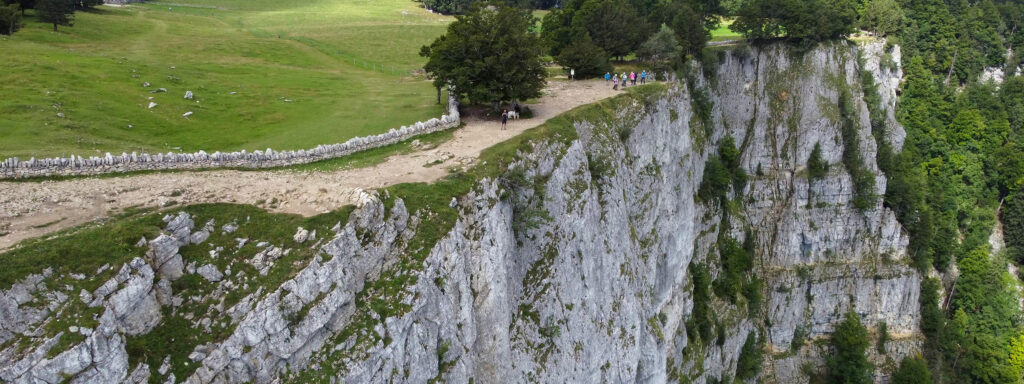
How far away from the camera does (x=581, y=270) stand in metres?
37.8

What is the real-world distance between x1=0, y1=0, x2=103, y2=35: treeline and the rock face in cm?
5002

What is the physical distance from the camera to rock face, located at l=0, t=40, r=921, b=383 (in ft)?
75.4

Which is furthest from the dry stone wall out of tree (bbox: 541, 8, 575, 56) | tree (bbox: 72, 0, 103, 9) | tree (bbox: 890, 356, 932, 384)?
tree (bbox: 890, 356, 932, 384)

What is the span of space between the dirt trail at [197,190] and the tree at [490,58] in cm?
828

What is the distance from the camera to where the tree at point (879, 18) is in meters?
96.2

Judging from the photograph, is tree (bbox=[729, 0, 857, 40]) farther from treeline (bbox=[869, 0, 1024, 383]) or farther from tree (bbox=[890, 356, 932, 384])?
tree (bbox=[890, 356, 932, 384])

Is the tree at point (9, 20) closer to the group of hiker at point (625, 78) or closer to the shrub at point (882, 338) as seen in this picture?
the group of hiker at point (625, 78)

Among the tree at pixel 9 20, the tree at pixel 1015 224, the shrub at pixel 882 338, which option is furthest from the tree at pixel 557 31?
the tree at pixel 1015 224

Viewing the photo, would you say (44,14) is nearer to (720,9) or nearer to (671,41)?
(671,41)

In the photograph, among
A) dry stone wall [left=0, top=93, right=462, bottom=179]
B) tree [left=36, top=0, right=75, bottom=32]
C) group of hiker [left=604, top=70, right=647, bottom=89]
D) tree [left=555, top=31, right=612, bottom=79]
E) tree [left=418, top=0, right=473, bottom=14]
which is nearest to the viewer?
dry stone wall [left=0, top=93, right=462, bottom=179]

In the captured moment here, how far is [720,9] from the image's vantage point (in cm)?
8200

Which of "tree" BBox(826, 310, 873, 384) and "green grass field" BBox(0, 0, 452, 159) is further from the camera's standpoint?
"tree" BBox(826, 310, 873, 384)

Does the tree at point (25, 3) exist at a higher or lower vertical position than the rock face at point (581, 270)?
higher

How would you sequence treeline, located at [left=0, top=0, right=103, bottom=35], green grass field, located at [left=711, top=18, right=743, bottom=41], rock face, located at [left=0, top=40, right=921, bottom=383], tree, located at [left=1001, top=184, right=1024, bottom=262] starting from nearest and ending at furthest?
rock face, located at [left=0, top=40, right=921, bottom=383], treeline, located at [left=0, top=0, right=103, bottom=35], tree, located at [left=1001, top=184, right=1024, bottom=262], green grass field, located at [left=711, top=18, right=743, bottom=41]
